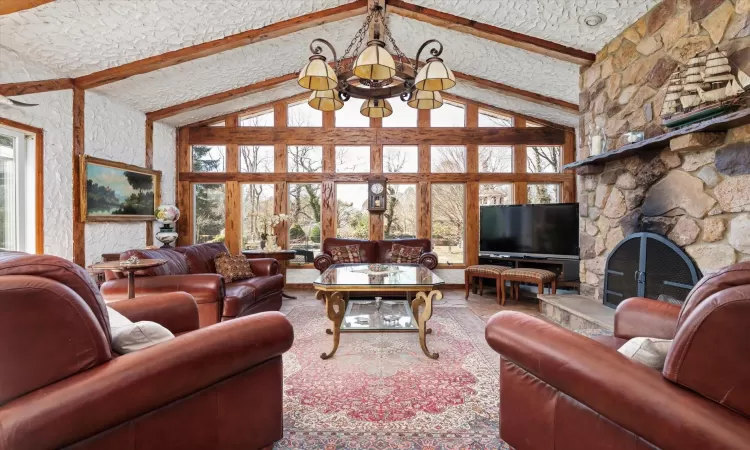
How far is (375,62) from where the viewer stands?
7.93ft

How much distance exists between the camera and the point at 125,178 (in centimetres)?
453

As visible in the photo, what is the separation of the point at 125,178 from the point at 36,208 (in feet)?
4.03

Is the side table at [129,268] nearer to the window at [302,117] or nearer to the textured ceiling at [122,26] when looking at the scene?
the textured ceiling at [122,26]

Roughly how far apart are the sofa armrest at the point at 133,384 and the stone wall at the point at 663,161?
9.49 ft

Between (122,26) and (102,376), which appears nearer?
(102,376)

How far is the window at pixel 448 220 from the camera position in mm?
5785

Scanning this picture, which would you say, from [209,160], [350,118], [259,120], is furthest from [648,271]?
[209,160]

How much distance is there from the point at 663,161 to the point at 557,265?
2.36m

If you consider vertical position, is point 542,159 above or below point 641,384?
above

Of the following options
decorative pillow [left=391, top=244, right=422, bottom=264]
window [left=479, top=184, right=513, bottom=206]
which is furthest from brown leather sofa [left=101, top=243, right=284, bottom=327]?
window [left=479, top=184, right=513, bottom=206]

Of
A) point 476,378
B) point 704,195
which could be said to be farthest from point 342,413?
point 704,195

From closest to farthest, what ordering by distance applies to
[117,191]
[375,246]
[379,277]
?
[379,277] → [117,191] → [375,246]

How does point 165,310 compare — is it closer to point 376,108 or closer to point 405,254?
point 376,108

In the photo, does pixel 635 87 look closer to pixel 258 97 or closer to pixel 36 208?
pixel 258 97
